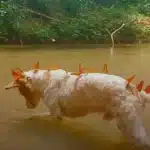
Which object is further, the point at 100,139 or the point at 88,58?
the point at 88,58

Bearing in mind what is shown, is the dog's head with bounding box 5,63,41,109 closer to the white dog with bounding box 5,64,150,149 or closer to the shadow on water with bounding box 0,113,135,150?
the white dog with bounding box 5,64,150,149

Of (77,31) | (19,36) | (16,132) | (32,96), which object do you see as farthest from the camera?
(77,31)

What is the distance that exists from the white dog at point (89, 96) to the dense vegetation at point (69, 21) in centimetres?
897

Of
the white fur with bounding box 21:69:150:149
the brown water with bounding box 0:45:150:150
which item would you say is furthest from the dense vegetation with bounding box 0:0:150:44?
the white fur with bounding box 21:69:150:149

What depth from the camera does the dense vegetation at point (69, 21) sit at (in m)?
13.4

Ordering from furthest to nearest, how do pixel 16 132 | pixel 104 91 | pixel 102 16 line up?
1. pixel 102 16
2. pixel 16 132
3. pixel 104 91

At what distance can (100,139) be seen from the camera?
3.25 meters

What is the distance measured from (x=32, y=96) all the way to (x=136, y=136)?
4.20 feet

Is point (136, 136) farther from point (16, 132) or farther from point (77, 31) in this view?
point (77, 31)

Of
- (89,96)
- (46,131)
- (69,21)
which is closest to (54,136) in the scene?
(46,131)

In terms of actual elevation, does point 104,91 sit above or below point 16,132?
above

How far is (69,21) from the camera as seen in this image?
1542 cm

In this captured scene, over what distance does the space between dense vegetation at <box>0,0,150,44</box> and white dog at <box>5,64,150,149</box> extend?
8968 mm

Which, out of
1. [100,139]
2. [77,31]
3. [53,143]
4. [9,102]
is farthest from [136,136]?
[77,31]
